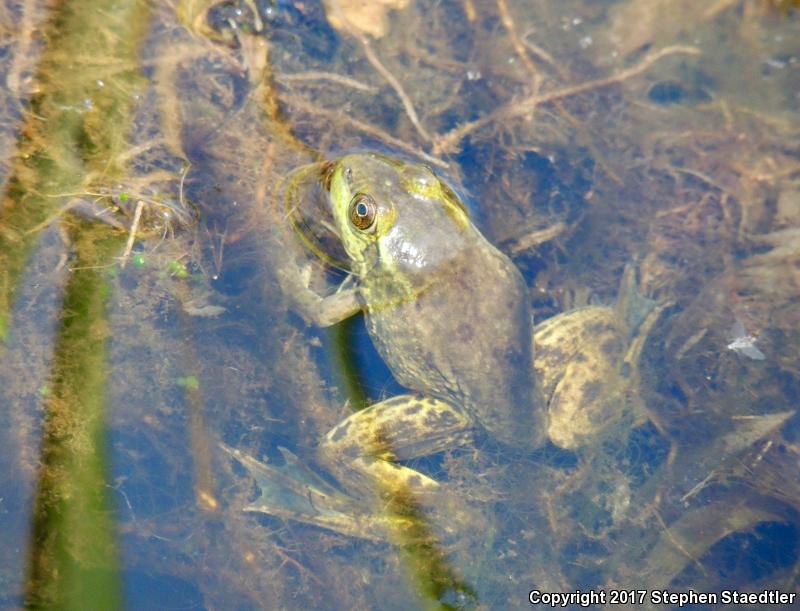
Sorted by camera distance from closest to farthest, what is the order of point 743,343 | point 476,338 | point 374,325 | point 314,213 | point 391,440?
point 476,338 < point 391,440 < point 374,325 < point 314,213 < point 743,343

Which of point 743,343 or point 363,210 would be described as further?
point 743,343

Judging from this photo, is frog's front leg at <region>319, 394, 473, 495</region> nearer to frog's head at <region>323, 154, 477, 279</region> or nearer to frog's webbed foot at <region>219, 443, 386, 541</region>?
frog's webbed foot at <region>219, 443, 386, 541</region>

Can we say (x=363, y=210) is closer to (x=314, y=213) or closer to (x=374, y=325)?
(x=314, y=213)

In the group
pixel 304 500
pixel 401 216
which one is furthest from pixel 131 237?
pixel 304 500

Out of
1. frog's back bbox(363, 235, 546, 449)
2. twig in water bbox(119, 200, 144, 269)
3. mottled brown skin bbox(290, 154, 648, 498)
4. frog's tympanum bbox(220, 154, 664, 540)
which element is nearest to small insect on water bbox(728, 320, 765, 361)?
frog's tympanum bbox(220, 154, 664, 540)

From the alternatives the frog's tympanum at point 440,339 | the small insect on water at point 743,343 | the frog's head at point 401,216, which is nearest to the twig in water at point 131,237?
the frog's tympanum at point 440,339

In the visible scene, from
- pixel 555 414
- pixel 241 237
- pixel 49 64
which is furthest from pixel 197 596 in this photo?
pixel 49 64
